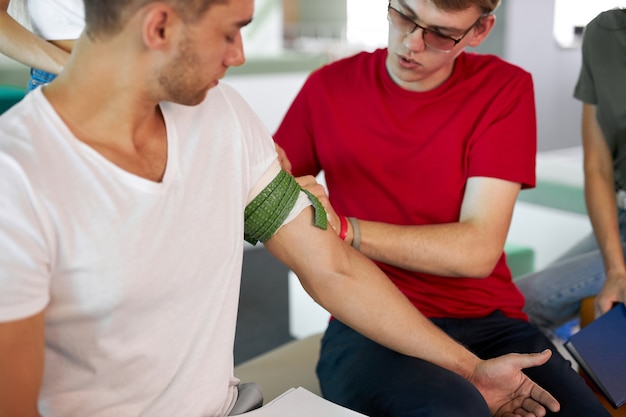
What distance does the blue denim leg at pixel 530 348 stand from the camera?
1.46 metres

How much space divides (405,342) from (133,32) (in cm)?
72

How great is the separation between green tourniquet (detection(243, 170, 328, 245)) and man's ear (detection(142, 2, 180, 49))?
330 millimetres

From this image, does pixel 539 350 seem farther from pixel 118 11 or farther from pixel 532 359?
pixel 118 11

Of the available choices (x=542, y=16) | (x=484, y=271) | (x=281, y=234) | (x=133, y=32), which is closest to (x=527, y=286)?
(x=484, y=271)

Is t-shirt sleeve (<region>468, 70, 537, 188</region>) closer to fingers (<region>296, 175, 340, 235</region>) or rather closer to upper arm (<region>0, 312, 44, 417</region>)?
fingers (<region>296, 175, 340, 235</region>)

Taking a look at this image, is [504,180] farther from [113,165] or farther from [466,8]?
[113,165]

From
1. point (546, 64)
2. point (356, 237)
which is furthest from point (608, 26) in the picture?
point (546, 64)

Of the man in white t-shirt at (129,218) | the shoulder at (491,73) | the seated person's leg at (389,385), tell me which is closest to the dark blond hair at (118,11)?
the man in white t-shirt at (129,218)

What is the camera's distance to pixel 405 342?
1.42m

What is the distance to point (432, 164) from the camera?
1676mm

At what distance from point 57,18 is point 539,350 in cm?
109

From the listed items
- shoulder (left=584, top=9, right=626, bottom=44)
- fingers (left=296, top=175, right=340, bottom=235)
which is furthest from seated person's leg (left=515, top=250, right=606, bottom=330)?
fingers (left=296, top=175, right=340, bottom=235)

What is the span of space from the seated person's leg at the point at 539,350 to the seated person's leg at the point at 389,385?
8.3 inches

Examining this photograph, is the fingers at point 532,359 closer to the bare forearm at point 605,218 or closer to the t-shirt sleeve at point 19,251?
the bare forearm at point 605,218
